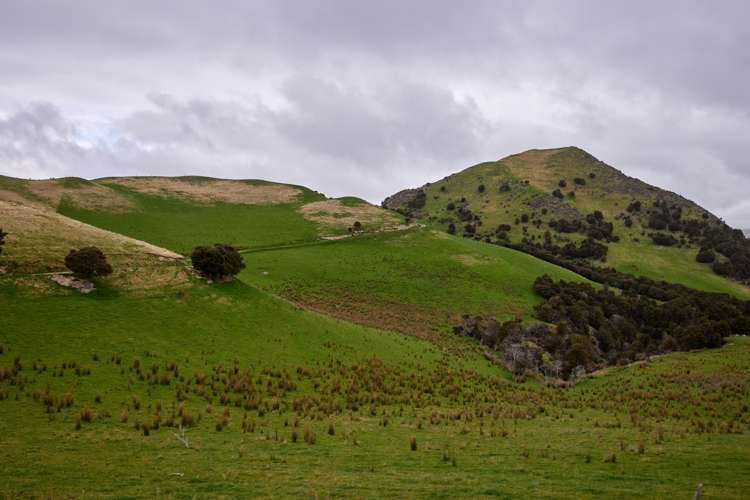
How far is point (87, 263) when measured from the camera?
3750 cm

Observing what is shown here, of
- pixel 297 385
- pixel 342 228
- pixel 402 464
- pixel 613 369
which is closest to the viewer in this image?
pixel 402 464

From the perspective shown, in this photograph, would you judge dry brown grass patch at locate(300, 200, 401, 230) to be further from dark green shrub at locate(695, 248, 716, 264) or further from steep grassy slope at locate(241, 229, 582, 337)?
dark green shrub at locate(695, 248, 716, 264)

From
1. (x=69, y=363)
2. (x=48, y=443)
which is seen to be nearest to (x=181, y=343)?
(x=69, y=363)

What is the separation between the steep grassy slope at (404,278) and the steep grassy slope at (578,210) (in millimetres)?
45789

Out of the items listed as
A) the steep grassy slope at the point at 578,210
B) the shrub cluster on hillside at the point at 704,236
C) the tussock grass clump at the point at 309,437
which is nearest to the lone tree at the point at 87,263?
the tussock grass clump at the point at 309,437

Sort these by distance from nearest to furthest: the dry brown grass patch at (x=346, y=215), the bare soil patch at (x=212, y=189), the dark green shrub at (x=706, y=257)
Result: the dry brown grass patch at (x=346, y=215)
the bare soil patch at (x=212, y=189)
the dark green shrub at (x=706, y=257)

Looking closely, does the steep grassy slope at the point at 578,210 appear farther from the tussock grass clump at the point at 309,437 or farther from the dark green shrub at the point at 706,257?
the tussock grass clump at the point at 309,437

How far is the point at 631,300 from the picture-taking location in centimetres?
8438

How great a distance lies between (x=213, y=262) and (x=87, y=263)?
1024cm

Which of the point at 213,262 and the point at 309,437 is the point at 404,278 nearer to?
the point at 213,262

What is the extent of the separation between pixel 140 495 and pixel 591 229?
491 feet

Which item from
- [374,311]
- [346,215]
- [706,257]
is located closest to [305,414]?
[374,311]

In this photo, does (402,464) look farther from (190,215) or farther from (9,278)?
(190,215)

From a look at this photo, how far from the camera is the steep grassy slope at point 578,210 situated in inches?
4973
